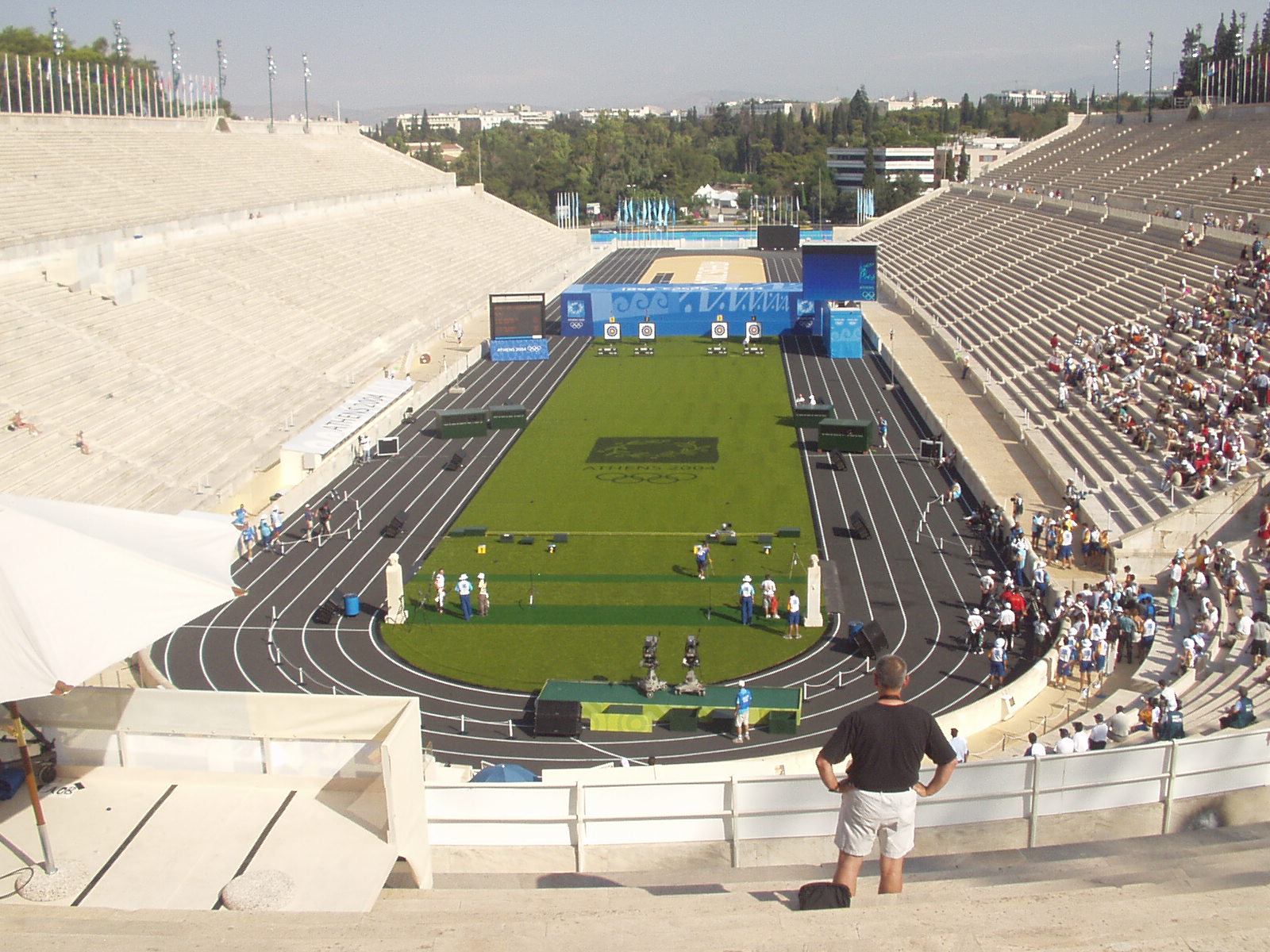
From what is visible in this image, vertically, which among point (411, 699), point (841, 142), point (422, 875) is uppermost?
point (841, 142)

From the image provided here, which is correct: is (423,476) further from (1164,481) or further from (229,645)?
(1164,481)

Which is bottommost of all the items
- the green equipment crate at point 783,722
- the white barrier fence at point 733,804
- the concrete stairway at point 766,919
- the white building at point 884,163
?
the green equipment crate at point 783,722

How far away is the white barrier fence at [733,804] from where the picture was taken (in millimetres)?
8680

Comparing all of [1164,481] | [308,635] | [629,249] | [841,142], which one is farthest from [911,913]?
[841,142]

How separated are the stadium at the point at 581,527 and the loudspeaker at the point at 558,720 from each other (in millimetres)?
103

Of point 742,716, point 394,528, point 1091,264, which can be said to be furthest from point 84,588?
point 1091,264

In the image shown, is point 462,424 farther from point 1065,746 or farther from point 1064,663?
point 1065,746

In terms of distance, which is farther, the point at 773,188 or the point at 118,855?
the point at 773,188

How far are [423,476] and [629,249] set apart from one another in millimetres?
67960

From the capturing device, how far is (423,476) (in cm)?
3306

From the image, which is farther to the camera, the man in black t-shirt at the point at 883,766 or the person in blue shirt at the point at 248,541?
the person in blue shirt at the point at 248,541

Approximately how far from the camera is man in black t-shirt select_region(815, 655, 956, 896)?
6.59m

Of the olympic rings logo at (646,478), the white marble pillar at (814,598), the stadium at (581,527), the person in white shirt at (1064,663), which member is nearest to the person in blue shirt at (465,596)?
the stadium at (581,527)

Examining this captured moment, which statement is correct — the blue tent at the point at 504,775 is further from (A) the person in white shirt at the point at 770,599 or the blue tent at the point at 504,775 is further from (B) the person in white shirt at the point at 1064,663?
(B) the person in white shirt at the point at 1064,663
